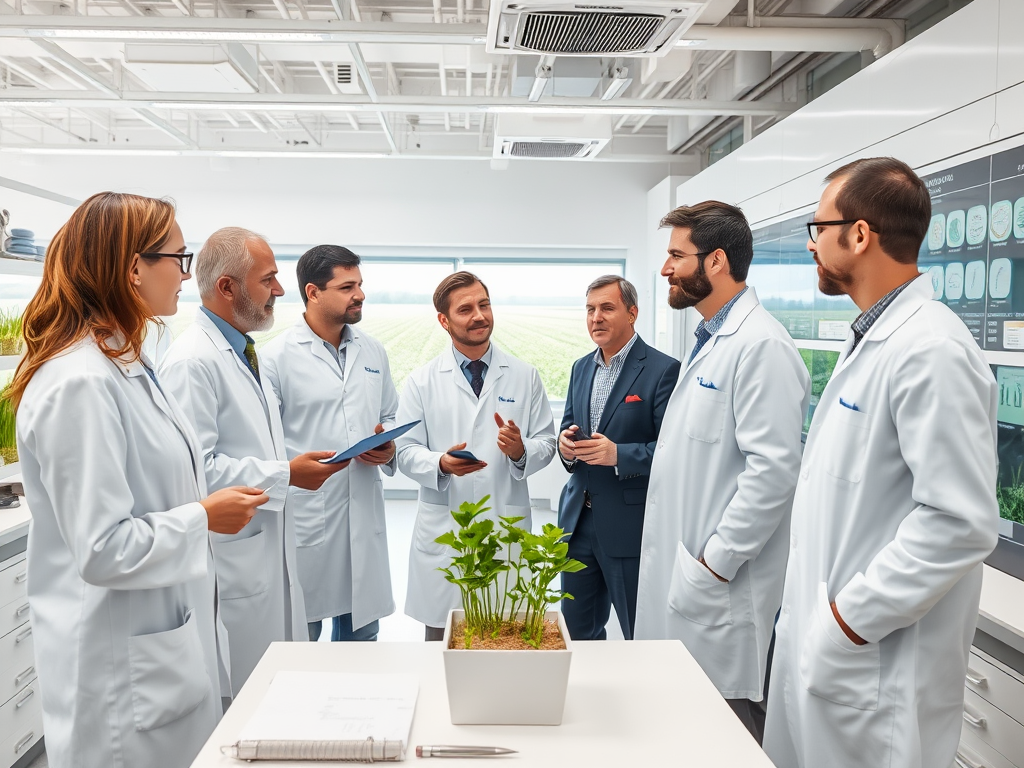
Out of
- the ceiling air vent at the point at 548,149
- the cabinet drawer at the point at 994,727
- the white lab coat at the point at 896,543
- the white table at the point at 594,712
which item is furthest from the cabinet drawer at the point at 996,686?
the ceiling air vent at the point at 548,149

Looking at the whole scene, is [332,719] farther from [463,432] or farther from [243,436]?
[463,432]

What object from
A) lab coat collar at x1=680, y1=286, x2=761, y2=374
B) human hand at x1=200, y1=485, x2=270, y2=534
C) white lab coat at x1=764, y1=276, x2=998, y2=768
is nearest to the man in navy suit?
lab coat collar at x1=680, y1=286, x2=761, y2=374

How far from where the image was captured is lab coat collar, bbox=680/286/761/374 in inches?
83.8

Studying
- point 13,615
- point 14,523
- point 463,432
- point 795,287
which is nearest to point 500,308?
point 795,287

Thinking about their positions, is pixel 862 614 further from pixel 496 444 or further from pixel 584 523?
pixel 496 444

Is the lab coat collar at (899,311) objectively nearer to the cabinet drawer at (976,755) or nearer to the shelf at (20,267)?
the cabinet drawer at (976,755)

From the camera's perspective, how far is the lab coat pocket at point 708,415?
2088 millimetres

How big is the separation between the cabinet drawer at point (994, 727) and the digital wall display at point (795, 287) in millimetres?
1740

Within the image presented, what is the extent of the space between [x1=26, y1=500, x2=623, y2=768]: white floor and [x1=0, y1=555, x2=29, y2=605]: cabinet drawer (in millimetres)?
632

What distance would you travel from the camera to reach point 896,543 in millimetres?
1385

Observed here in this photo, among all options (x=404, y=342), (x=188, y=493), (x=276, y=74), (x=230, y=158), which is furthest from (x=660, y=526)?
(x=230, y=158)

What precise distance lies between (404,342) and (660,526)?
17.4 ft

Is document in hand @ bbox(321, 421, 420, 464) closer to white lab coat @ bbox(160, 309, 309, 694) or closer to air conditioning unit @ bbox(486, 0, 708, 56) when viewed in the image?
white lab coat @ bbox(160, 309, 309, 694)

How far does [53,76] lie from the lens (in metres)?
5.40
